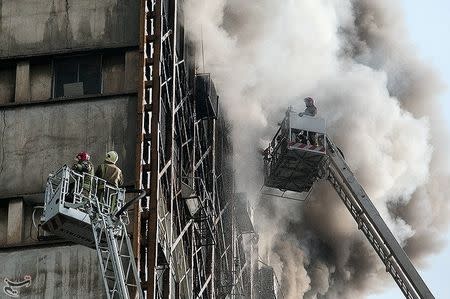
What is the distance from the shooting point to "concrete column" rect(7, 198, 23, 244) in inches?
1146

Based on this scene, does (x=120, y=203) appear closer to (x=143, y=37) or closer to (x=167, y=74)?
(x=143, y=37)

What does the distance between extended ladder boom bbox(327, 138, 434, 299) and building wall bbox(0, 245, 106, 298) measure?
13.5 metres

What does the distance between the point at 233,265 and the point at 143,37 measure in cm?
1846

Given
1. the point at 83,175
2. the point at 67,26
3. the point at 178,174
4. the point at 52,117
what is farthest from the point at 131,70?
the point at 83,175

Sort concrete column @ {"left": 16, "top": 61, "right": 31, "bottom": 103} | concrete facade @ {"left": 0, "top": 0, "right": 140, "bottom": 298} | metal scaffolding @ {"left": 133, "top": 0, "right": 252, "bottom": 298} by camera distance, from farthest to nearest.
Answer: concrete column @ {"left": 16, "top": 61, "right": 31, "bottom": 103}
metal scaffolding @ {"left": 133, "top": 0, "right": 252, "bottom": 298}
concrete facade @ {"left": 0, "top": 0, "right": 140, "bottom": 298}

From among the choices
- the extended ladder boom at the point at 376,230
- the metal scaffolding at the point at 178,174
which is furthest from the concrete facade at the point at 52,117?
the extended ladder boom at the point at 376,230

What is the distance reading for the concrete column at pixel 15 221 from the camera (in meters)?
29.1

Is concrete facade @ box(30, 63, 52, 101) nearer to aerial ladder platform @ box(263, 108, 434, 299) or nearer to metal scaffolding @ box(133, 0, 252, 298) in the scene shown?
metal scaffolding @ box(133, 0, 252, 298)

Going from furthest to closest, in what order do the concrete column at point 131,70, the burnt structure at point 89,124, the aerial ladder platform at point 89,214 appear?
the concrete column at point 131,70 < the burnt structure at point 89,124 < the aerial ladder platform at point 89,214

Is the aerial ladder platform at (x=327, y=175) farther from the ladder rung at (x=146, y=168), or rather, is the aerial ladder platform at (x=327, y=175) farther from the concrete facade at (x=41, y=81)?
the concrete facade at (x=41, y=81)

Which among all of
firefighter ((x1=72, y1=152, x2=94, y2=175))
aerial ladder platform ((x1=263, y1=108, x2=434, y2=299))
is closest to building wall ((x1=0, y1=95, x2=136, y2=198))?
firefighter ((x1=72, y1=152, x2=94, y2=175))

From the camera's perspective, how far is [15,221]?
1154 inches

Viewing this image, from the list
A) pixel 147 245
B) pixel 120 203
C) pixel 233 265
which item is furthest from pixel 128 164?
pixel 233 265

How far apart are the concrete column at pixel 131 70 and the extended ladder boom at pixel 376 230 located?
1033cm
